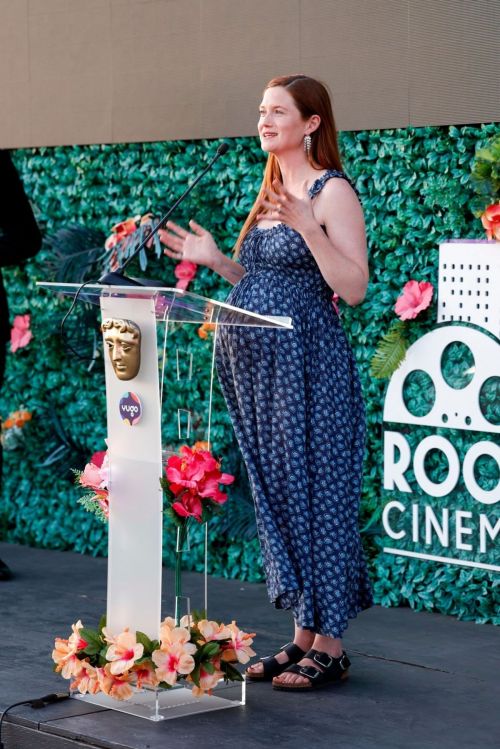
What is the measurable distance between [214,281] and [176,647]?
105 inches

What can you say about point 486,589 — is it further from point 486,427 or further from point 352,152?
point 352,152

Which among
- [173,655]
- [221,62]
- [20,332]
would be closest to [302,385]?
[173,655]

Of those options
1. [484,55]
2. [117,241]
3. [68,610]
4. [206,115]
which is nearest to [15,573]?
[68,610]

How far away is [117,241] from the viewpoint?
271 inches

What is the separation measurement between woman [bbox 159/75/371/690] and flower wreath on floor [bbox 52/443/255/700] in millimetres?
290

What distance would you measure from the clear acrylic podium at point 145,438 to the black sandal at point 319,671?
0.72ft

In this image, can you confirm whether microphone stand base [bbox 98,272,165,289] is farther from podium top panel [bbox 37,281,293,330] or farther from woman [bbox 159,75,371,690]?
woman [bbox 159,75,371,690]

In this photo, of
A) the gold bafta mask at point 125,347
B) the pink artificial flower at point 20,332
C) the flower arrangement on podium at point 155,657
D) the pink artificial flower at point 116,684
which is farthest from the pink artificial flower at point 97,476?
the pink artificial flower at point 20,332

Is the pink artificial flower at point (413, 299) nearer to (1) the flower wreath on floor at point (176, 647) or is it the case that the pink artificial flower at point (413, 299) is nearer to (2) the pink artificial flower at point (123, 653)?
(1) the flower wreath on floor at point (176, 647)

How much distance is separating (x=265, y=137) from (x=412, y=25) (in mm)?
1377

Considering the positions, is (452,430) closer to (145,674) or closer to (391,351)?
(391,351)

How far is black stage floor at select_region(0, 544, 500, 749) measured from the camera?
411 centimetres

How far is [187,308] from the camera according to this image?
4121mm

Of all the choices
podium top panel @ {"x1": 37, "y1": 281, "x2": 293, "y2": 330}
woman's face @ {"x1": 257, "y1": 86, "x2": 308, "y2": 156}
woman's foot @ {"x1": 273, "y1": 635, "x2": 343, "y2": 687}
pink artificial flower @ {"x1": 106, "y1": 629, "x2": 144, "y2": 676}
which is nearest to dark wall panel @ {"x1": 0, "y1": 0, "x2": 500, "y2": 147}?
woman's face @ {"x1": 257, "y1": 86, "x2": 308, "y2": 156}
